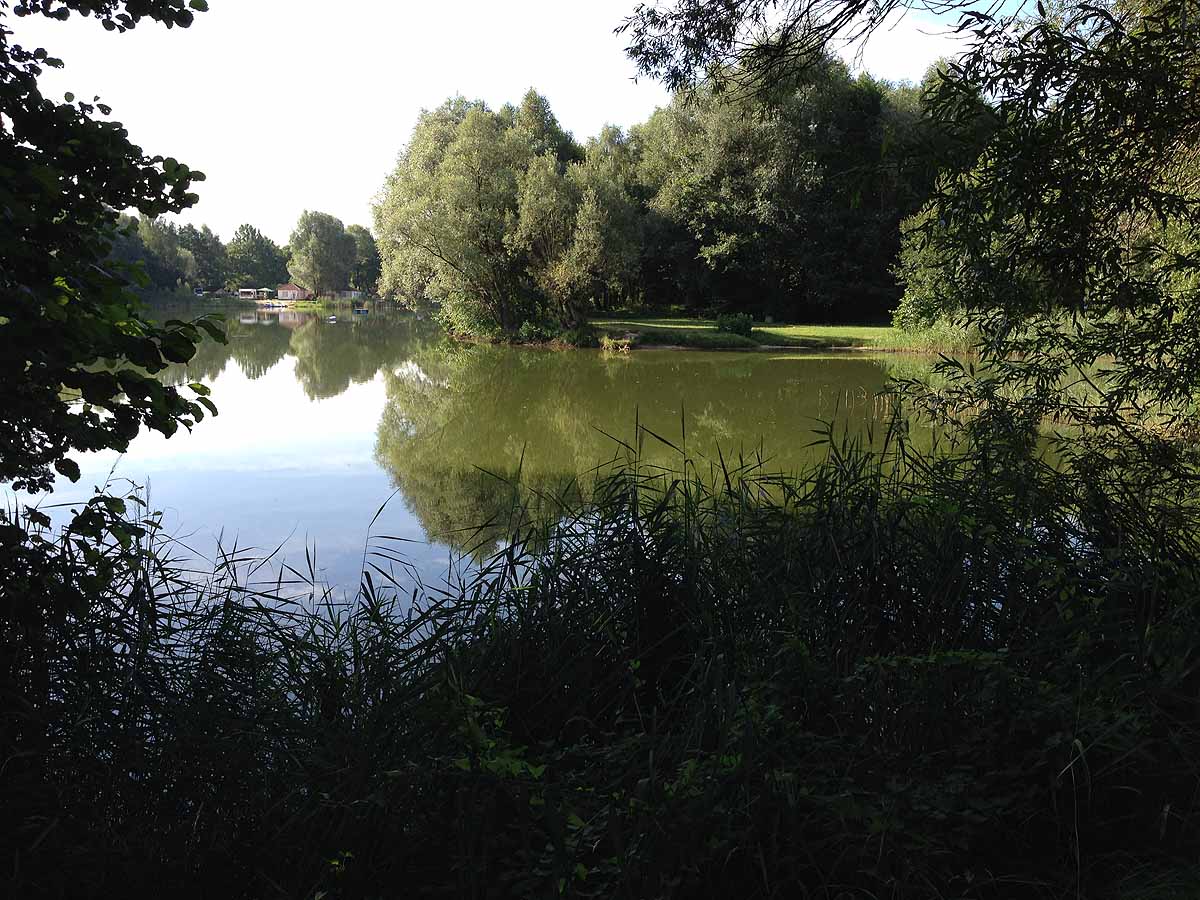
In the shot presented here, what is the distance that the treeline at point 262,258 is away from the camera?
70.9 meters

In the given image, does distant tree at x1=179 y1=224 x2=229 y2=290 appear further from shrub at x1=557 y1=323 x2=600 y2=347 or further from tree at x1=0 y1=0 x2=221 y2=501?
tree at x1=0 y1=0 x2=221 y2=501

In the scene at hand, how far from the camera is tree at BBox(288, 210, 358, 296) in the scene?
2943 inches

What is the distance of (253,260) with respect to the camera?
90.6 meters

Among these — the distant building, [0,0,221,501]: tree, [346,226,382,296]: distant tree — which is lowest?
[0,0,221,501]: tree

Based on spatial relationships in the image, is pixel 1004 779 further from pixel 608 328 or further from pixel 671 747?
pixel 608 328

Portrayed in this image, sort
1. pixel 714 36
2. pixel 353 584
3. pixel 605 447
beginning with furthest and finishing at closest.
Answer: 1. pixel 605 447
2. pixel 353 584
3. pixel 714 36

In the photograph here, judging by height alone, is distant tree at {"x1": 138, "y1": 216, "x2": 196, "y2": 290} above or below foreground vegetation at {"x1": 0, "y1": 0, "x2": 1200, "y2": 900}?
above

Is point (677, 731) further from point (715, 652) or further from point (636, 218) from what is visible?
point (636, 218)

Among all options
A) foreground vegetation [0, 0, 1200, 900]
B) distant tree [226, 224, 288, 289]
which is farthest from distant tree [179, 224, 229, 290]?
foreground vegetation [0, 0, 1200, 900]

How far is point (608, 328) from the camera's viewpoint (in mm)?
27359

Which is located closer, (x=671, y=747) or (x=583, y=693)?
(x=671, y=747)

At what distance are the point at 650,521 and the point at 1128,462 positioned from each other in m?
2.15

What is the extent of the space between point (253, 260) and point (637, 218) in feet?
245

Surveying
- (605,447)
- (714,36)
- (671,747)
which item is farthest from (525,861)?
(605,447)
